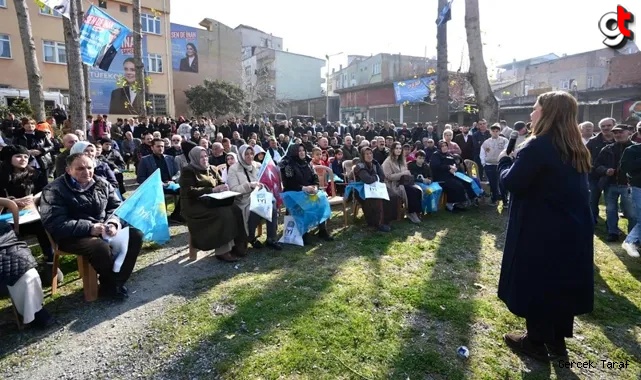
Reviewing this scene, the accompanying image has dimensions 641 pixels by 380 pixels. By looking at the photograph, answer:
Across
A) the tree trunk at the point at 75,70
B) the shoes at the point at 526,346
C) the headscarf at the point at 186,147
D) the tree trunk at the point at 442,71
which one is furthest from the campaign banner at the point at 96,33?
the shoes at the point at 526,346

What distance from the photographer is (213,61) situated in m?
39.8

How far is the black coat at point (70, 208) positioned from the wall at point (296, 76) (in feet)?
151

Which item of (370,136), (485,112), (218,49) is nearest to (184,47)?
(218,49)

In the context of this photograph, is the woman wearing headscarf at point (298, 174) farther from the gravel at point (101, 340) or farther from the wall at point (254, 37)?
the wall at point (254, 37)

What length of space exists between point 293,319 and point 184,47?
37.9m

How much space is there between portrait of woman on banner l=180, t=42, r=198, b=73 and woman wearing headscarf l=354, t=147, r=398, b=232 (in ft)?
112

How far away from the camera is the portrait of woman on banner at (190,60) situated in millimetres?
36688

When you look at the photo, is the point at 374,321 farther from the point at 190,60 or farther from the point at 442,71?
the point at 190,60

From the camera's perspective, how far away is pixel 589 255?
2895mm

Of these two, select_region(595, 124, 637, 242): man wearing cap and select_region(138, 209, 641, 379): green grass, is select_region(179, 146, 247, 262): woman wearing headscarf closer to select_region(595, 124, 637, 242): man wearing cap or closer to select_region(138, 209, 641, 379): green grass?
select_region(138, 209, 641, 379): green grass

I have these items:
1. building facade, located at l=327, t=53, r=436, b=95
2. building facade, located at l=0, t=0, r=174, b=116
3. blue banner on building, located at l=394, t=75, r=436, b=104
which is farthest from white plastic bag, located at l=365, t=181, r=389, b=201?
building facade, located at l=327, t=53, r=436, b=95

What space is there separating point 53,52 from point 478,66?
27119mm

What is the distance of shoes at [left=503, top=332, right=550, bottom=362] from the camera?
10.3 ft

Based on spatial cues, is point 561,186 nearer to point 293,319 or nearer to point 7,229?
point 293,319
